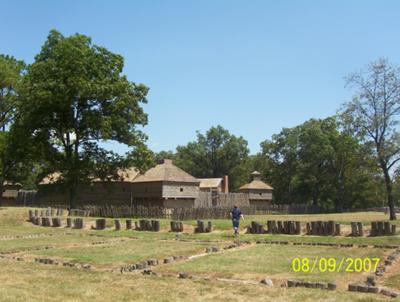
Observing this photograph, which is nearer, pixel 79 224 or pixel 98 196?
pixel 79 224

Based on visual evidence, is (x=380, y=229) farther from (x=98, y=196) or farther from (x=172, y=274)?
(x=98, y=196)

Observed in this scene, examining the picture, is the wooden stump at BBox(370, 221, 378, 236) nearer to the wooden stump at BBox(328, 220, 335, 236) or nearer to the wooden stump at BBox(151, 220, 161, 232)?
the wooden stump at BBox(328, 220, 335, 236)

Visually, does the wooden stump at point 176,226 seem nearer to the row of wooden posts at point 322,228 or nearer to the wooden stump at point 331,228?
the row of wooden posts at point 322,228

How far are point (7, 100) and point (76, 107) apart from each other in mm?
7688

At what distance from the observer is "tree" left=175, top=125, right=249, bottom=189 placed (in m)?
88.2

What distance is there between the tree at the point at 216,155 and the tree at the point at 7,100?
45232mm

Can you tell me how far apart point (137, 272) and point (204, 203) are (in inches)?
1613

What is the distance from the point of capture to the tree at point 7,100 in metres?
43.2

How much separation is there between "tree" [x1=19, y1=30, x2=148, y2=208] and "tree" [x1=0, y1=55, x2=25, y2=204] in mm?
2963

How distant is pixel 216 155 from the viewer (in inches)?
3501

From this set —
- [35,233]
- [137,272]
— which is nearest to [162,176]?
[35,233]

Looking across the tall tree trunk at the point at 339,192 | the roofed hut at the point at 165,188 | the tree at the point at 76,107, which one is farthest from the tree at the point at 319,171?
the tree at the point at 76,107

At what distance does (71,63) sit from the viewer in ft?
134

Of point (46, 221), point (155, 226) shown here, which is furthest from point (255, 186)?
point (155, 226)
